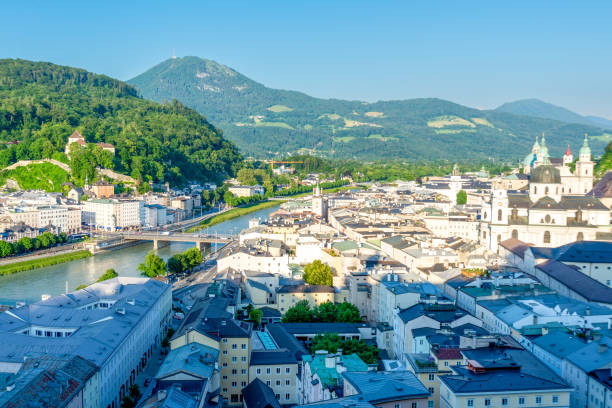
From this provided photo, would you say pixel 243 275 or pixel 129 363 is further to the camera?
pixel 243 275

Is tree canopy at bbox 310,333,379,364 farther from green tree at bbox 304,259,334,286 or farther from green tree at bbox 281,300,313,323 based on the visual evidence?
green tree at bbox 304,259,334,286

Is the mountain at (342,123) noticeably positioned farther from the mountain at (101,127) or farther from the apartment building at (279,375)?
the apartment building at (279,375)

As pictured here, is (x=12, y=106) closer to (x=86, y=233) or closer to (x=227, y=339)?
(x=86, y=233)

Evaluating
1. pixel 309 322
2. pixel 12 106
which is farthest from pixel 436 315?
pixel 12 106

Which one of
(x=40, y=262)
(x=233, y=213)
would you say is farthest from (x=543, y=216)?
(x=233, y=213)

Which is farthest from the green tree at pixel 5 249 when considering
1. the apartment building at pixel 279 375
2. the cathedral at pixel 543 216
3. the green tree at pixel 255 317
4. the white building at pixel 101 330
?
the cathedral at pixel 543 216

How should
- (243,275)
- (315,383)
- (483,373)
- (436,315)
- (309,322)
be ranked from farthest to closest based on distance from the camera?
(243,275) → (309,322) → (436,315) → (315,383) → (483,373)
